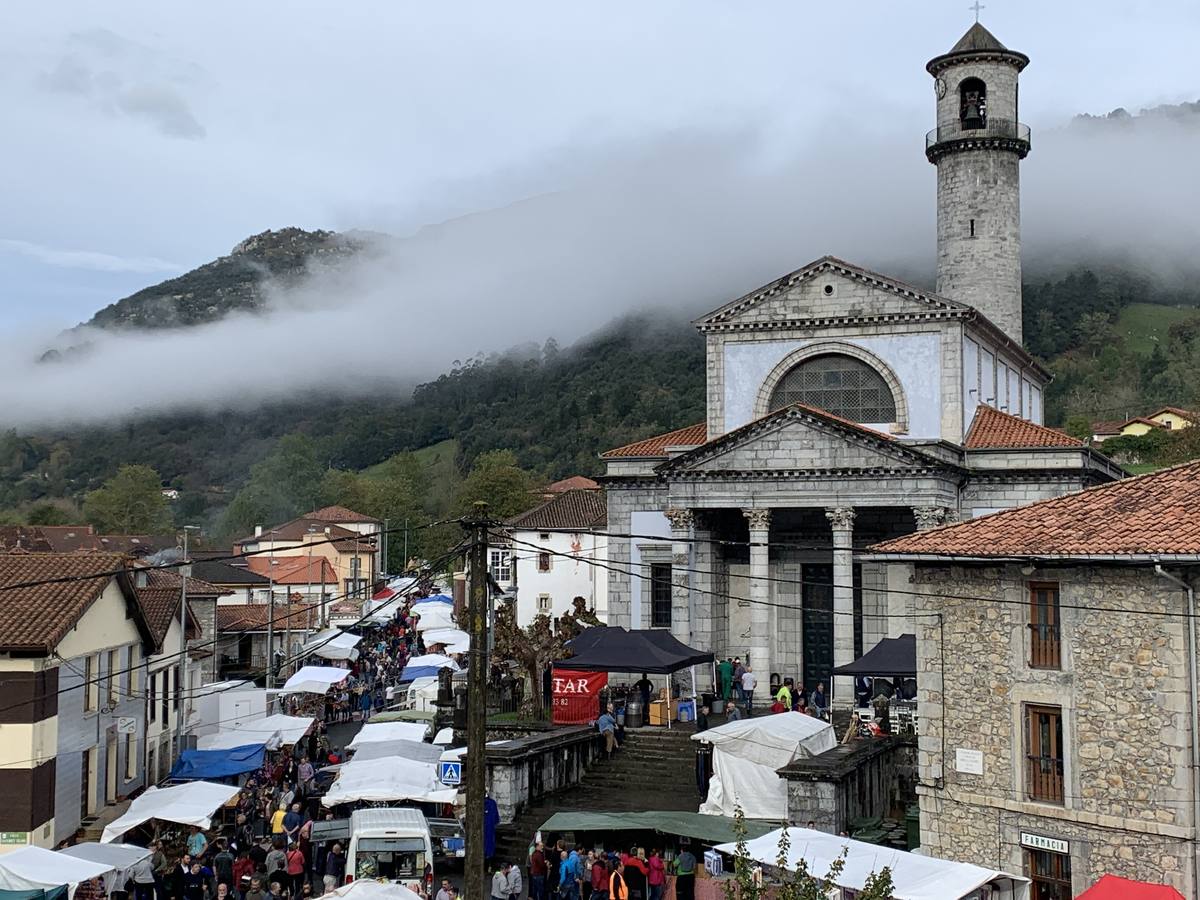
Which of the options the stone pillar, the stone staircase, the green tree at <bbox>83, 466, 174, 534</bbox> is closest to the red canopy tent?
the stone staircase

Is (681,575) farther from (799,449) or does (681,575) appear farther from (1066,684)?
(1066,684)

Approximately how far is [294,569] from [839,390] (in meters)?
52.3

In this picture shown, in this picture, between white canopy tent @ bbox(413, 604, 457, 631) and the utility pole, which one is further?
white canopy tent @ bbox(413, 604, 457, 631)

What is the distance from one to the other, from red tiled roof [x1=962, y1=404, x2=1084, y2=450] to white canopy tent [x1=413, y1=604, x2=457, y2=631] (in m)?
26.9

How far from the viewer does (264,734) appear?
34938 mm

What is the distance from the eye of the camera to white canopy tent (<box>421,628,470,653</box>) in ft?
173

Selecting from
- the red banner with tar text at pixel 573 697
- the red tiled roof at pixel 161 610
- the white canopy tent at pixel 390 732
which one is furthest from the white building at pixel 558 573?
the white canopy tent at pixel 390 732

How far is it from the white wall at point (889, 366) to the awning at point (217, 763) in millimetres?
19882

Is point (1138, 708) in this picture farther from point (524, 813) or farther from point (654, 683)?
point (654, 683)

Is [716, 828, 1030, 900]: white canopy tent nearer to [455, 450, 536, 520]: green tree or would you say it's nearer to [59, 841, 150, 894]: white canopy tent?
[59, 841, 150, 894]: white canopy tent

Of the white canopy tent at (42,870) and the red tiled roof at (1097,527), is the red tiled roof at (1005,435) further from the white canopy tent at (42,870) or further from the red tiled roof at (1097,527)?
the white canopy tent at (42,870)

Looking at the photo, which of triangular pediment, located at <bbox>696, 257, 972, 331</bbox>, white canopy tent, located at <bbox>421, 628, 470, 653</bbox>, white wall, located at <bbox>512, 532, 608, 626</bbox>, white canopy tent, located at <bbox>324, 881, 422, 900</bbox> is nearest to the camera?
white canopy tent, located at <bbox>324, 881, 422, 900</bbox>

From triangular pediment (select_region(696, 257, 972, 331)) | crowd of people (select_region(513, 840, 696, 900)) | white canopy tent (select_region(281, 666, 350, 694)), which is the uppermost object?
triangular pediment (select_region(696, 257, 972, 331))

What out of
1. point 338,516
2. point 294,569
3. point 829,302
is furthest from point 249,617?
point 338,516
